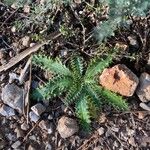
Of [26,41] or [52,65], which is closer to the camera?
[52,65]

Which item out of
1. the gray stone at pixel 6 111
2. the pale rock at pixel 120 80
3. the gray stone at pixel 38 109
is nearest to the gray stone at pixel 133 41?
the pale rock at pixel 120 80

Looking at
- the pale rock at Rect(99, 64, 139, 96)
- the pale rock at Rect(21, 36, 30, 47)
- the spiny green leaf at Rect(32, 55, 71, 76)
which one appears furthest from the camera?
the pale rock at Rect(21, 36, 30, 47)

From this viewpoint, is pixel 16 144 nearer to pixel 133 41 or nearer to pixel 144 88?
pixel 144 88

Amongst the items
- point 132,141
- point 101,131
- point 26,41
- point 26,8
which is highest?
point 26,8

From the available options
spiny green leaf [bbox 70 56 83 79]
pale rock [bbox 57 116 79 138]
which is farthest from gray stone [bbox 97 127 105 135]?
spiny green leaf [bbox 70 56 83 79]

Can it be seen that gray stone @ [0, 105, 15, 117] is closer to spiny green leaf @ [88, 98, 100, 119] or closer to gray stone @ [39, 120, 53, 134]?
gray stone @ [39, 120, 53, 134]

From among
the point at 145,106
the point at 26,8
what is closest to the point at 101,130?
the point at 145,106
